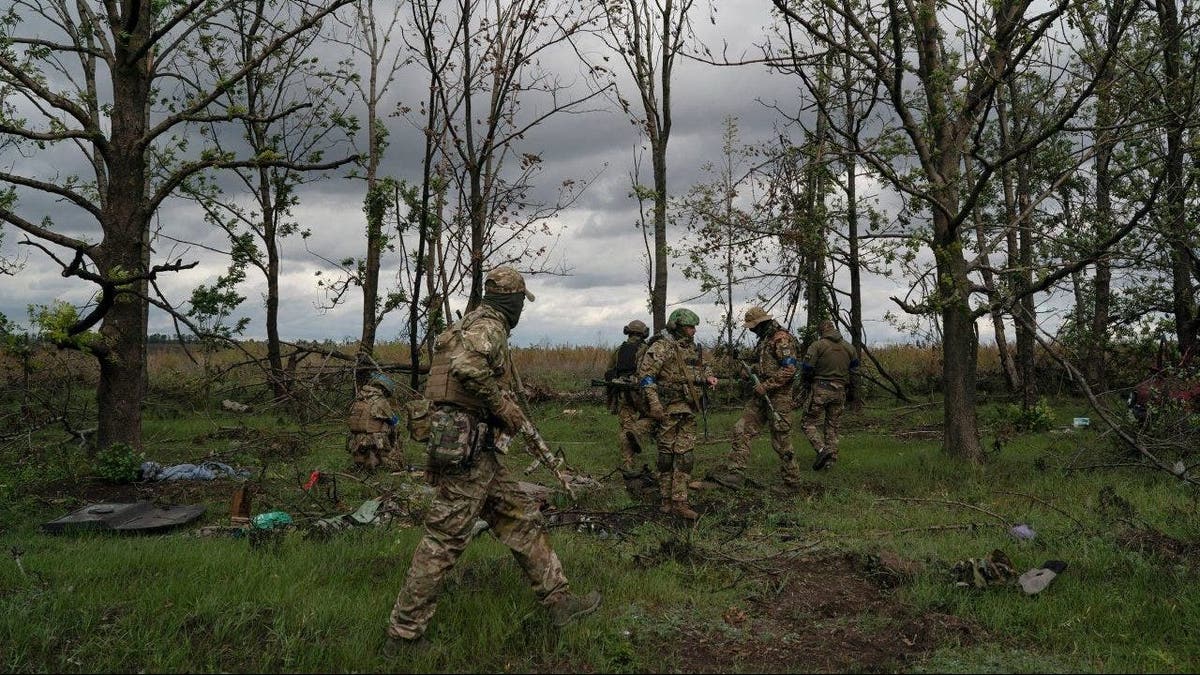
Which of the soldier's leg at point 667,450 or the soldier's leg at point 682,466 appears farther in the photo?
the soldier's leg at point 667,450

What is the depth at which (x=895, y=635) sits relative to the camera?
496 centimetres

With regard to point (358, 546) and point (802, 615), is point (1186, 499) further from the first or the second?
point (358, 546)

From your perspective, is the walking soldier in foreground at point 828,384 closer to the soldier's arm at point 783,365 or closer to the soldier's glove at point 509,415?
the soldier's arm at point 783,365

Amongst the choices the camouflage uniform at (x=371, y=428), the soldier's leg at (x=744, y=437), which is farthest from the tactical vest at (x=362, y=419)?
the soldier's leg at (x=744, y=437)

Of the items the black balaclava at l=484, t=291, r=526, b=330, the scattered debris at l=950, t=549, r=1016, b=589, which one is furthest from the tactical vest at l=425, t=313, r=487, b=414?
the scattered debris at l=950, t=549, r=1016, b=589

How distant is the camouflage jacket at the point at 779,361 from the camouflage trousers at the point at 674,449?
191 centimetres

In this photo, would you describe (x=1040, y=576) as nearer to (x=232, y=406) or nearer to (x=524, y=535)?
(x=524, y=535)

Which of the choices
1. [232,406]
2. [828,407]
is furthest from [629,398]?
[232,406]

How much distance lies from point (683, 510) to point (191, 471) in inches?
235

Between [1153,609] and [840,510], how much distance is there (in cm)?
325

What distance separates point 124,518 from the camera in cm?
760

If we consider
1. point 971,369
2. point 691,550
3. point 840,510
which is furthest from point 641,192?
point 691,550

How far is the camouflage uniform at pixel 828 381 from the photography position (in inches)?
443

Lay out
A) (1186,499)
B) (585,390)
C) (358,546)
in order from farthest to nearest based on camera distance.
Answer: (585,390)
(1186,499)
(358,546)
